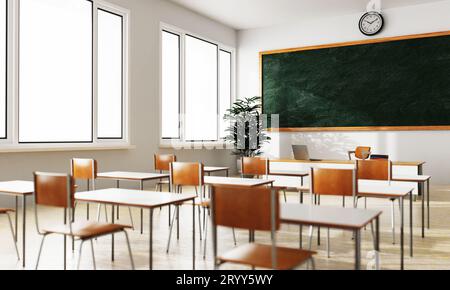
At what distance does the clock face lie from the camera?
30.4 ft

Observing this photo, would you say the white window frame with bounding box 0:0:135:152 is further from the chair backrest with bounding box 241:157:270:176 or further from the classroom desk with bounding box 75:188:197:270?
the classroom desk with bounding box 75:188:197:270

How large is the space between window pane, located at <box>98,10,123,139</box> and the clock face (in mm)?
5219

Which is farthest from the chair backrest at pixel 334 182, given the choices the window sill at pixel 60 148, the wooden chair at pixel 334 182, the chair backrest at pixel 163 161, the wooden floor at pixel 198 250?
the window sill at pixel 60 148

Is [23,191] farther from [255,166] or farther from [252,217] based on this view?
[255,166]

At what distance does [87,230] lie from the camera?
267 centimetres

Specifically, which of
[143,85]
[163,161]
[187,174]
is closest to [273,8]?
[143,85]

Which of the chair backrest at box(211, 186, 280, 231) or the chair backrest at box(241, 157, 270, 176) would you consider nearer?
the chair backrest at box(211, 186, 280, 231)

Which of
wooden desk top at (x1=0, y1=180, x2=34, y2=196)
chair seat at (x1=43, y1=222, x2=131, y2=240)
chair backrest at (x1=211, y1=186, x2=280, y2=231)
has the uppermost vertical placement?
chair backrest at (x1=211, y1=186, x2=280, y2=231)

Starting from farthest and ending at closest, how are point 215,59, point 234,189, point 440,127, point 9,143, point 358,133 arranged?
point 215,59
point 358,133
point 440,127
point 9,143
point 234,189

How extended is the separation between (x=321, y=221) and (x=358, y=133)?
8040 mm

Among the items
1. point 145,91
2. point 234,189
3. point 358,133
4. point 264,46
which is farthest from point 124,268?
point 264,46

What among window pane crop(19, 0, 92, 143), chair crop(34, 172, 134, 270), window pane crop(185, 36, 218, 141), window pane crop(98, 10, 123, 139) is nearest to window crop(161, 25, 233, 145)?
window pane crop(185, 36, 218, 141)

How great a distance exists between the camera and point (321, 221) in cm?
205
